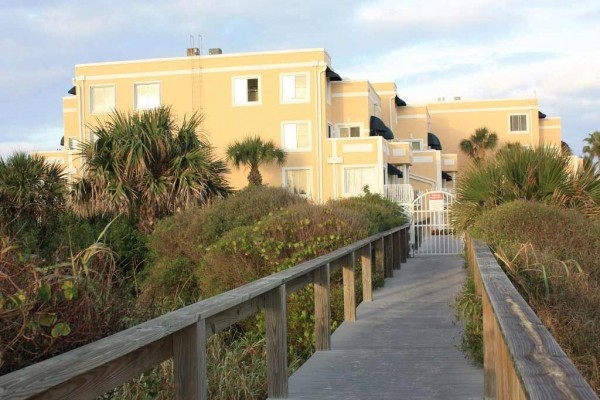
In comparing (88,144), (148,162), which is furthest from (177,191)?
(88,144)

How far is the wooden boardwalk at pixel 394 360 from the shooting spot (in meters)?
6.06

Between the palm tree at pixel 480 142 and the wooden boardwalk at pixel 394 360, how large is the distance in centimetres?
4376

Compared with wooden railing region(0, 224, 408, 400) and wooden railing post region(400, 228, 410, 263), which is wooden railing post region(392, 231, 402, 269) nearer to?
wooden railing post region(400, 228, 410, 263)

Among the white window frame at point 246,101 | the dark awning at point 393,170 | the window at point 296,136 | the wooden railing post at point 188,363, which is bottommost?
the wooden railing post at point 188,363

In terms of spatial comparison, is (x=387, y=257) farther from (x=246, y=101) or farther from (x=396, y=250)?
(x=246, y=101)

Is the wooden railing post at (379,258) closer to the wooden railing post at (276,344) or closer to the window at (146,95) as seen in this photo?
the wooden railing post at (276,344)

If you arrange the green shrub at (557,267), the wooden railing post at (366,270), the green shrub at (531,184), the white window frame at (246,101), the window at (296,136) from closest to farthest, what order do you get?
the green shrub at (557,267) → the wooden railing post at (366,270) → the green shrub at (531,184) → the window at (296,136) → the white window frame at (246,101)

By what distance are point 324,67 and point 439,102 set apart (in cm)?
2538

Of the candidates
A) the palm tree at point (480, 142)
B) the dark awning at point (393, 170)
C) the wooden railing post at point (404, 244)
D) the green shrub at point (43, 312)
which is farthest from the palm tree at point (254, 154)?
the green shrub at point (43, 312)

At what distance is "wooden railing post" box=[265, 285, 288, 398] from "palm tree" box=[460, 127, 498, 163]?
161ft

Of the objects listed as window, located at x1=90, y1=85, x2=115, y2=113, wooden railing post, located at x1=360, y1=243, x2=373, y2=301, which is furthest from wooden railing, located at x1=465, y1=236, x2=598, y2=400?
window, located at x1=90, y1=85, x2=115, y2=113

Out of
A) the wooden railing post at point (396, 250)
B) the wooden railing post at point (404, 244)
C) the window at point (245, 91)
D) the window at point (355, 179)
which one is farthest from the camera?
the window at point (245, 91)

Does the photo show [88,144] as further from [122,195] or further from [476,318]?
[476,318]

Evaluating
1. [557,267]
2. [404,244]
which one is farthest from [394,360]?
[404,244]
